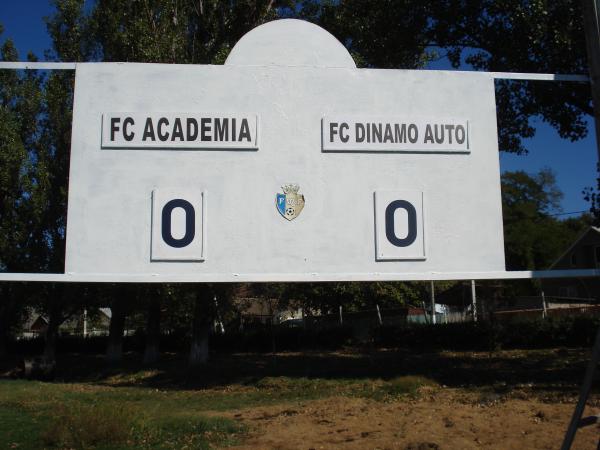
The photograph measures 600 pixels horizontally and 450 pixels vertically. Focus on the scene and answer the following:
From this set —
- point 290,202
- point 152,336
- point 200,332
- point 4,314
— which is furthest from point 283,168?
point 4,314

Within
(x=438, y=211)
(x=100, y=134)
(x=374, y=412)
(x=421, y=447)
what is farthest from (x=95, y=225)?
(x=374, y=412)

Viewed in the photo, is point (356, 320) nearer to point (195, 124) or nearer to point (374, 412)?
point (374, 412)

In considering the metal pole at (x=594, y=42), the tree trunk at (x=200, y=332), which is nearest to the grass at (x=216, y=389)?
the tree trunk at (x=200, y=332)

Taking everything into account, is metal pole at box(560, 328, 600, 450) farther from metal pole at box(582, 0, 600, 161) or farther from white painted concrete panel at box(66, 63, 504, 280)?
metal pole at box(582, 0, 600, 161)

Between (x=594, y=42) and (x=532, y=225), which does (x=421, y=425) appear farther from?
(x=532, y=225)

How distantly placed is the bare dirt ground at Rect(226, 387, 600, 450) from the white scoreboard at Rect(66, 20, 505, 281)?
19.1 feet

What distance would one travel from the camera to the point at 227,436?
10281mm

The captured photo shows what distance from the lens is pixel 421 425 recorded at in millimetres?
10117

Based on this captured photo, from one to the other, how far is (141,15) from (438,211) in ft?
56.3

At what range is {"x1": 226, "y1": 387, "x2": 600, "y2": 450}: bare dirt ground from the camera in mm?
8898

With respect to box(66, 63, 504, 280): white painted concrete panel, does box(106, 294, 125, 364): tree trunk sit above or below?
below

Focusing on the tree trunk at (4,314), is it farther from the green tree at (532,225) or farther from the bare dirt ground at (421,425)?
the green tree at (532,225)

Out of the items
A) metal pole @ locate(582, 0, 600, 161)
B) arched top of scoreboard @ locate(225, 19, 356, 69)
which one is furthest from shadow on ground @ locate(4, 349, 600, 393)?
arched top of scoreboard @ locate(225, 19, 356, 69)

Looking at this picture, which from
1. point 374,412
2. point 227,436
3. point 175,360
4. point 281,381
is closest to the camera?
point 227,436
